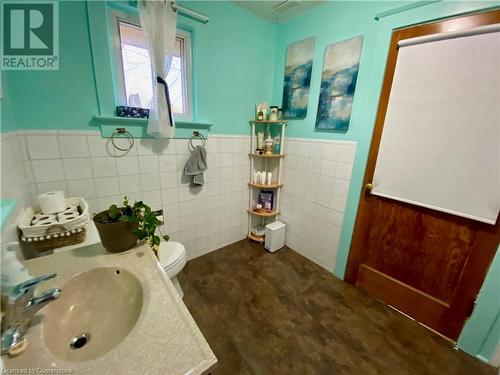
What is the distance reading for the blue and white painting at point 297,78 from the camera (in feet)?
5.92

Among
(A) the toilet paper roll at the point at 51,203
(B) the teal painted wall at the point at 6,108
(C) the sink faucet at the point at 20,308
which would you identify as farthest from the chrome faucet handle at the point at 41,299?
(B) the teal painted wall at the point at 6,108

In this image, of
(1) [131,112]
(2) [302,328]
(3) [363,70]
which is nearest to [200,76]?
(1) [131,112]

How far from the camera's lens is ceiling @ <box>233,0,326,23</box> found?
1.66 m

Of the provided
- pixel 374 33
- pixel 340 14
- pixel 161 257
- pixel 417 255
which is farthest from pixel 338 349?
pixel 340 14

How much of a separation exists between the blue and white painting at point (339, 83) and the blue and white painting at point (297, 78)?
165 millimetres

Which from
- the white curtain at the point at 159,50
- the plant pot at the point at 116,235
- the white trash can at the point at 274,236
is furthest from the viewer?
the white trash can at the point at 274,236

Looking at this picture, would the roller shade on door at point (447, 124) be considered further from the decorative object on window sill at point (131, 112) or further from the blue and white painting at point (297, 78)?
the decorative object on window sill at point (131, 112)

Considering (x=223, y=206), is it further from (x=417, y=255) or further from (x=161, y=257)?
(x=417, y=255)

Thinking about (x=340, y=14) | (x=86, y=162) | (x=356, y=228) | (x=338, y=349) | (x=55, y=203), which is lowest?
(x=338, y=349)

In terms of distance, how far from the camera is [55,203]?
1061 millimetres

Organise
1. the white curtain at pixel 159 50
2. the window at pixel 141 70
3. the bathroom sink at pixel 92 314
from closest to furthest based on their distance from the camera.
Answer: the bathroom sink at pixel 92 314, the white curtain at pixel 159 50, the window at pixel 141 70

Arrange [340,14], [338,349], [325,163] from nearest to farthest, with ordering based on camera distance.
A: 1. [338,349]
2. [340,14]
3. [325,163]

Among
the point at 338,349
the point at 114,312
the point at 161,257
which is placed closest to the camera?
the point at 114,312

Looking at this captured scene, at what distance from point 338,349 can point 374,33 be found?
2.17 metres
